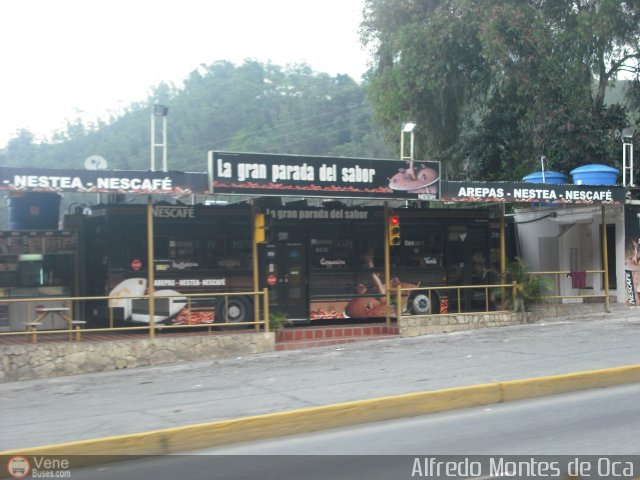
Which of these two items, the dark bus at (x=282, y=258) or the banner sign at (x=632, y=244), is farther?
the banner sign at (x=632, y=244)

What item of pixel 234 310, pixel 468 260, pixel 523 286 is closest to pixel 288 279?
pixel 234 310

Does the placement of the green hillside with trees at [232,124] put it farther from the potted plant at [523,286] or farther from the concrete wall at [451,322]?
the concrete wall at [451,322]

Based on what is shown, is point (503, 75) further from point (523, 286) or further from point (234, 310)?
point (234, 310)

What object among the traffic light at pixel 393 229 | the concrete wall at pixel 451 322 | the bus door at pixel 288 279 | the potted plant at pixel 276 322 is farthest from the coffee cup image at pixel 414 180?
the potted plant at pixel 276 322

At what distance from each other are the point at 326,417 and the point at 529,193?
1048 cm

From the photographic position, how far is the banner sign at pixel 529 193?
17672mm

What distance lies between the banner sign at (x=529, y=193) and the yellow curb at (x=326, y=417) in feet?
21.5

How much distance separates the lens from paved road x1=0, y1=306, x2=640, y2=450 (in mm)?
10086

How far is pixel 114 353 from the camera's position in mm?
15117

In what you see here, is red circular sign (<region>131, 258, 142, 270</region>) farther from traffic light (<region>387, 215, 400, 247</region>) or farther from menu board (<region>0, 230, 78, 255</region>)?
traffic light (<region>387, 215, 400, 247</region>)

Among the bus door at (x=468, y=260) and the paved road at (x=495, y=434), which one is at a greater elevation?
the bus door at (x=468, y=260)

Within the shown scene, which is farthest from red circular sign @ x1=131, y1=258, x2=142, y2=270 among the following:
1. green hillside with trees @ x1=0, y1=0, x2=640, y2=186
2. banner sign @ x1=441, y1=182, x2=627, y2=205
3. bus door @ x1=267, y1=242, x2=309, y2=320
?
green hillside with trees @ x1=0, y1=0, x2=640, y2=186

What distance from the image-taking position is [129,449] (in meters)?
8.40

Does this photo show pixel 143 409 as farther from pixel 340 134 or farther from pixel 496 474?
pixel 340 134
